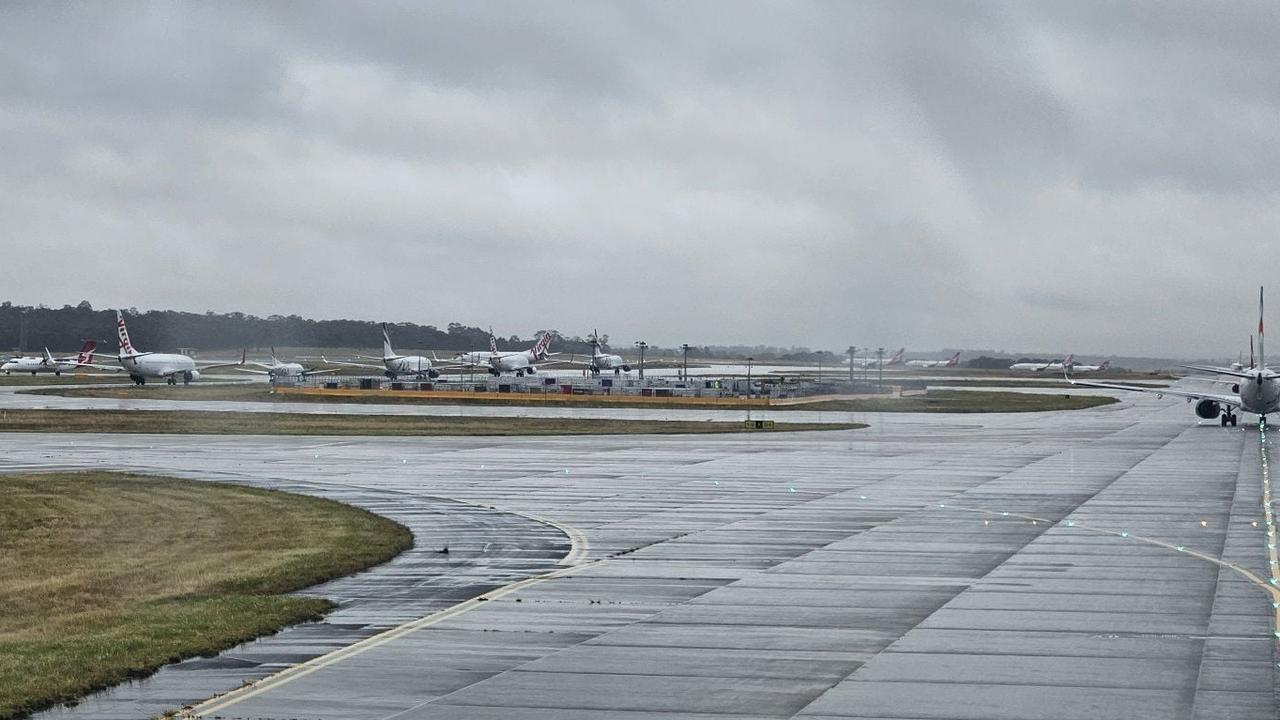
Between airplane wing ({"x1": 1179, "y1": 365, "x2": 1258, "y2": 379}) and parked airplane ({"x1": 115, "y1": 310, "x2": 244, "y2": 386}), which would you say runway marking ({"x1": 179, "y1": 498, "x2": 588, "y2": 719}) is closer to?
airplane wing ({"x1": 1179, "y1": 365, "x2": 1258, "y2": 379})

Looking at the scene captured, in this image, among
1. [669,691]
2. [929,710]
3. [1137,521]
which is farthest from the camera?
[1137,521]

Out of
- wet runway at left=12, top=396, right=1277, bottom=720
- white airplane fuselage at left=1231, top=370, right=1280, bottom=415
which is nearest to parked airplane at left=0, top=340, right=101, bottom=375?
wet runway at left=12, top=396, right=1277, bottom=720

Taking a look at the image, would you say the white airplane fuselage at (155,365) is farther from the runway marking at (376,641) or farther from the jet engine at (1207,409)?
the runway marking at (376,641)

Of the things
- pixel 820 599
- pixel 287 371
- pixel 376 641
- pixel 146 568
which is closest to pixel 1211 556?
pixel 820 599

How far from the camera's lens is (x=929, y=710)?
47.3 ft

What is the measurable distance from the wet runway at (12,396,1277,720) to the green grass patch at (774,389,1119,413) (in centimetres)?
5470

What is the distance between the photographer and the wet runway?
49.5 feet

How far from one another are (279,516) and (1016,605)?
65.1 feet

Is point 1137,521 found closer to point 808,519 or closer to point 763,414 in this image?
point 808,519

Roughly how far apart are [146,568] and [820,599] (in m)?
13.1

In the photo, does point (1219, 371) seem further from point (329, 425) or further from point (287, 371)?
point (287, 371)

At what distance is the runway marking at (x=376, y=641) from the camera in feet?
49.3

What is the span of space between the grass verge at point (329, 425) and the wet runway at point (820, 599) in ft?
73.0

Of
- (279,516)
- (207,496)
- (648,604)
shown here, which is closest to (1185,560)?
(648,604)
